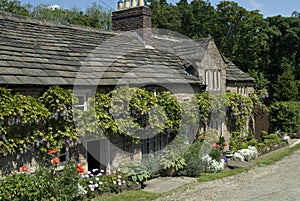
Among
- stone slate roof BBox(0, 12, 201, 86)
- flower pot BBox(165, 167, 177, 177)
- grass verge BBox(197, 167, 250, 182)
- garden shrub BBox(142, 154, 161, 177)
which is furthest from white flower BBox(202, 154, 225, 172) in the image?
stone slate roof BBox(0, 12, 201, 86)

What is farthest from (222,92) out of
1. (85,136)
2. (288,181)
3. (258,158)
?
(85,136)

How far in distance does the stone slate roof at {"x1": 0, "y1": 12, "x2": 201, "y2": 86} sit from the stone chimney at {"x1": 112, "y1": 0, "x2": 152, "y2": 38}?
1.20 m

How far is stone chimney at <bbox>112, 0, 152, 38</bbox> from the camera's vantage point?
19.6 m

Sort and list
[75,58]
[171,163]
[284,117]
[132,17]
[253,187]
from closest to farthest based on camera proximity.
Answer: [253,187]
[75,58]
[171,163]
[132,17]
[284,117]

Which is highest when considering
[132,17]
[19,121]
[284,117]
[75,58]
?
[132,17]

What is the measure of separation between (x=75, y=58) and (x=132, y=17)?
7.51 metres

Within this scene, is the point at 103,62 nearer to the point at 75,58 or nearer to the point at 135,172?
the point at 75,58

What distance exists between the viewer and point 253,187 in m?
12.4

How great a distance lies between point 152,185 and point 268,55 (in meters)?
42.3

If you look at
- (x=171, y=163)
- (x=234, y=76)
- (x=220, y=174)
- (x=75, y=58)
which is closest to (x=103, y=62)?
(x=75, y=58)

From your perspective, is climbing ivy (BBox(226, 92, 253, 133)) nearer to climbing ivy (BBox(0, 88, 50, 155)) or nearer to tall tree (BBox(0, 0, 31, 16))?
climbing ivy (BBox(0, 88, 50, 155))

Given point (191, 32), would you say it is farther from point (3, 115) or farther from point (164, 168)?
point (3, 115)

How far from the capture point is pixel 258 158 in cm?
1817

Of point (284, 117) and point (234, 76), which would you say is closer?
point (234, 76)
